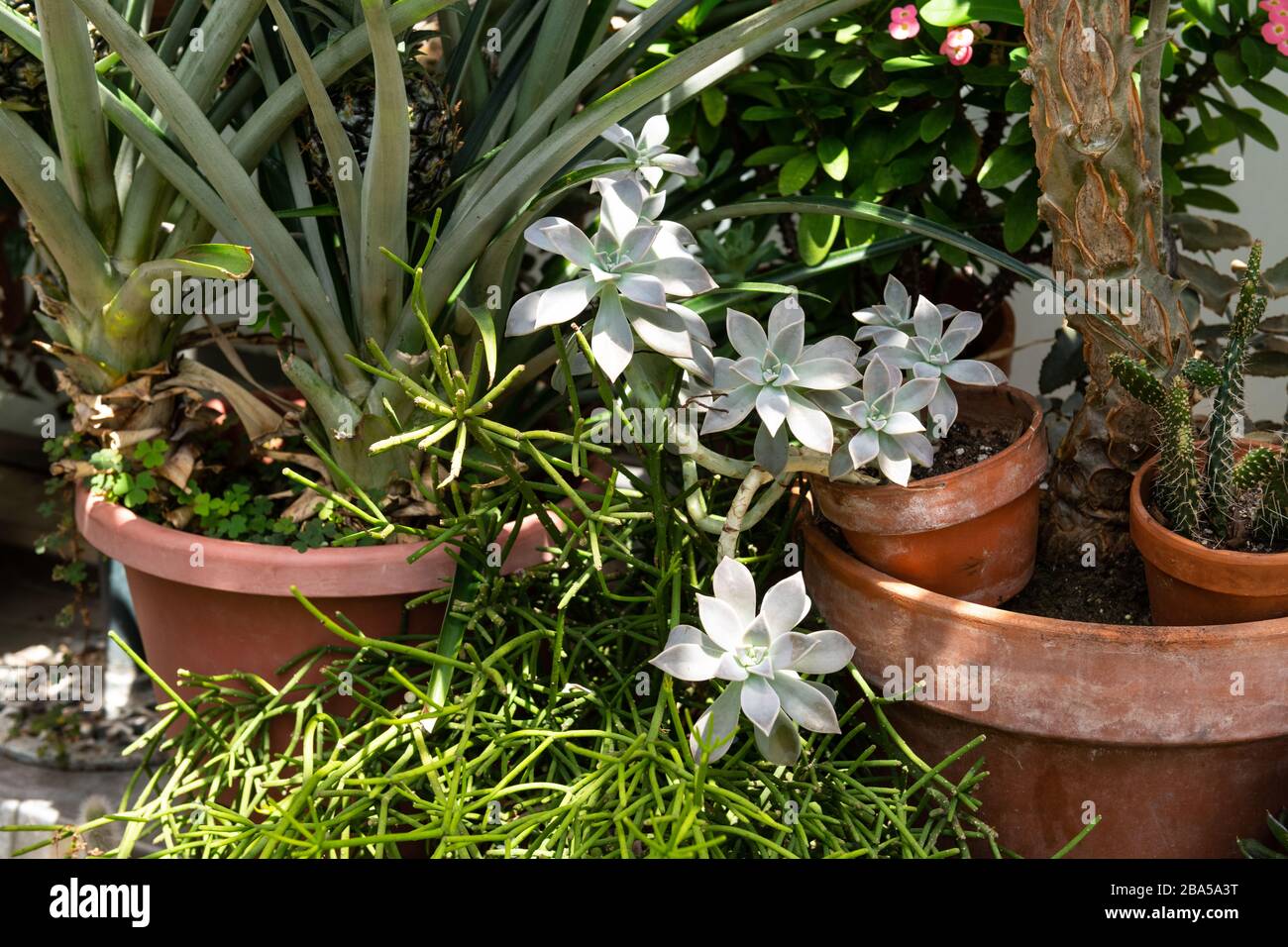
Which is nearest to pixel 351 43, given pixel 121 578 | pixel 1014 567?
pixel 1014 567

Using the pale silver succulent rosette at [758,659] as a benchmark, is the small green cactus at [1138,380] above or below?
above

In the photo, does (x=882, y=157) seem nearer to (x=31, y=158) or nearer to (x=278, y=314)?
(x=278, y=314)

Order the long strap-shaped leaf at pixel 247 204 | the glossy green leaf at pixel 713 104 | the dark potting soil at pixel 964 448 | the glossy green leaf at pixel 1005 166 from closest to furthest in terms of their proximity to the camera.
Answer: the long strap-shaped leaf at pixel 247 204
the dark potting soil at pixel 964 448
the glossy green leaf at pixel 1005 166
the glossy green leaf at pixel 713 104

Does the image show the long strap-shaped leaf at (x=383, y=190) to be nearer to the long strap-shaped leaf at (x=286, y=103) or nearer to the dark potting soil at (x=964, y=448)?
the long strap-shaped leaf at (x=286, y=103)

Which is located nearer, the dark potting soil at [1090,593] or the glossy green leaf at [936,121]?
the dark potting soil at [1090,593]

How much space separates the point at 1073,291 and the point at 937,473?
0.61 ft

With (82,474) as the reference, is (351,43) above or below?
above

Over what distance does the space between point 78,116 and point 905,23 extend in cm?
73

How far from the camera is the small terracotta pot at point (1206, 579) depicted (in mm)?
917

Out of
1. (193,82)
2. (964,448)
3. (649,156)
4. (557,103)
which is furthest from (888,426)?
(193,82)

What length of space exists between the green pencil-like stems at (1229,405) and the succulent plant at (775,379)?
0.95 feet

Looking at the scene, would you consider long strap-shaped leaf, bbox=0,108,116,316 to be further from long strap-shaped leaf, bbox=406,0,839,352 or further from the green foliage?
the green foliage

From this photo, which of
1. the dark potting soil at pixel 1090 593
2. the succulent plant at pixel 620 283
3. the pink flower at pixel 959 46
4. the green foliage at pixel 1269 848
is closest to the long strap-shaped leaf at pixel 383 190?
the succulent plant at pixel 620 283
